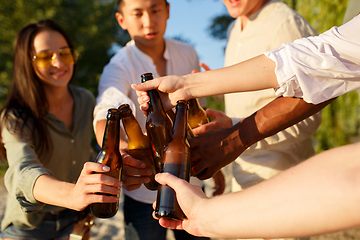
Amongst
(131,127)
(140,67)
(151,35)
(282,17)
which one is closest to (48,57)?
(140,67)

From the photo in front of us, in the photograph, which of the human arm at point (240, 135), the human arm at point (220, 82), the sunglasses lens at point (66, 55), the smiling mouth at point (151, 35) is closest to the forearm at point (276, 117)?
the human arm at point (240, 135)

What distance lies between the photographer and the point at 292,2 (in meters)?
5.24

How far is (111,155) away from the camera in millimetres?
1439

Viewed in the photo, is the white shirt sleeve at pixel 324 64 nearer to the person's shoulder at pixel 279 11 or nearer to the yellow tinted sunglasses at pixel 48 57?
the person's shoulder at pixel 279 11

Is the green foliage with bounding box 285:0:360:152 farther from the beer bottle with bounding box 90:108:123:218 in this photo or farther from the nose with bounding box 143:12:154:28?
the beer bottle with bounding box 90:108:123:218

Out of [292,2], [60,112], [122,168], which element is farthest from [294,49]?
[292,2]

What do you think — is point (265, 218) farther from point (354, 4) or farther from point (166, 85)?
point (354, 4)

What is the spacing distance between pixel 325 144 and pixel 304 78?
481 cm

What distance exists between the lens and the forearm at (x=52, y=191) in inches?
55.4

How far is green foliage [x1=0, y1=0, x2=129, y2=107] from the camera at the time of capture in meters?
7.22

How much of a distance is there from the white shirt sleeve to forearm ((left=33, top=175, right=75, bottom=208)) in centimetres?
116

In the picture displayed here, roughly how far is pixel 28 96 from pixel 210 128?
1492 mm

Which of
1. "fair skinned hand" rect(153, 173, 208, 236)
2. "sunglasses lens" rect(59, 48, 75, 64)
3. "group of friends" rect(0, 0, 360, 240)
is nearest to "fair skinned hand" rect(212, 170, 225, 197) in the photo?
"group of friends" rect(0, 0, 360, 240)

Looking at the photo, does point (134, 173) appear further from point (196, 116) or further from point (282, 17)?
point (282, 17)
